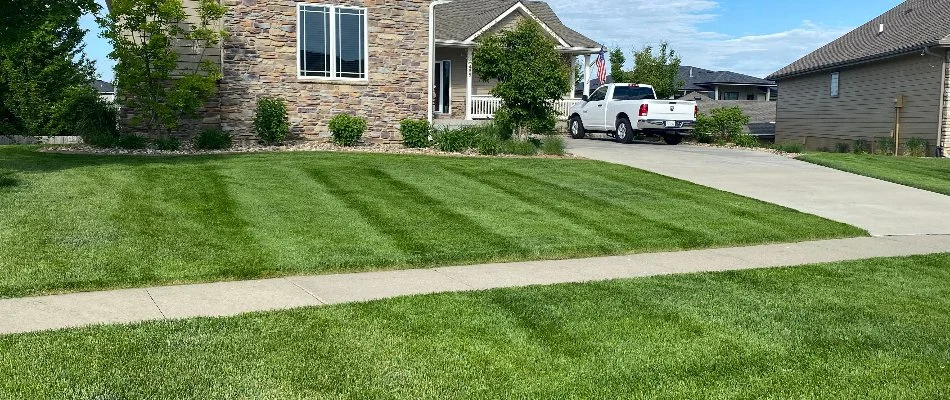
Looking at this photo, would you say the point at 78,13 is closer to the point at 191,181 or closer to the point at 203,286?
the point at 191,181

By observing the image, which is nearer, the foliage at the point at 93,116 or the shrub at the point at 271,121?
the foliage at the point at 93,116

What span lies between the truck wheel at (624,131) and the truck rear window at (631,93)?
1.05 metres

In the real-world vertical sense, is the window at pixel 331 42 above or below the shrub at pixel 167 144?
above

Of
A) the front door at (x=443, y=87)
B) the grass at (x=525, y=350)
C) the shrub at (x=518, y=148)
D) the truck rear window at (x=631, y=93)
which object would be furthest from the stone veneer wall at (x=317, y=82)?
the grass at (x=525, y=350)

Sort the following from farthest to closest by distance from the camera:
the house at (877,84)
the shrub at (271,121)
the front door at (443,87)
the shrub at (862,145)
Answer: the front door at (443,87) → the shrub at (862,145) → the house at (877,84) → the shrub at (271,121)

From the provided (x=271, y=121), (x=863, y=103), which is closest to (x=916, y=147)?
(x=863, y=103)

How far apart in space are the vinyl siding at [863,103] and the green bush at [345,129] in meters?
16.7

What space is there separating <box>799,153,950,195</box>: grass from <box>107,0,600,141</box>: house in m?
9.56

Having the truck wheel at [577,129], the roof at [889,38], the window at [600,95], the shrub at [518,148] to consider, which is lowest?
the shrub at [518,148]

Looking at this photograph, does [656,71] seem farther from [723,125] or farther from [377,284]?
[377,284]

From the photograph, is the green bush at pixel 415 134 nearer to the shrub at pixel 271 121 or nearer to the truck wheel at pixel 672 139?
the shrub at pixel 271 121

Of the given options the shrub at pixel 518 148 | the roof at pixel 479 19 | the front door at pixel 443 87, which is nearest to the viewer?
the shrub at pixel 518 148

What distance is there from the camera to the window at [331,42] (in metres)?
18.2

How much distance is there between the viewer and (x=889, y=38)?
2655cm
